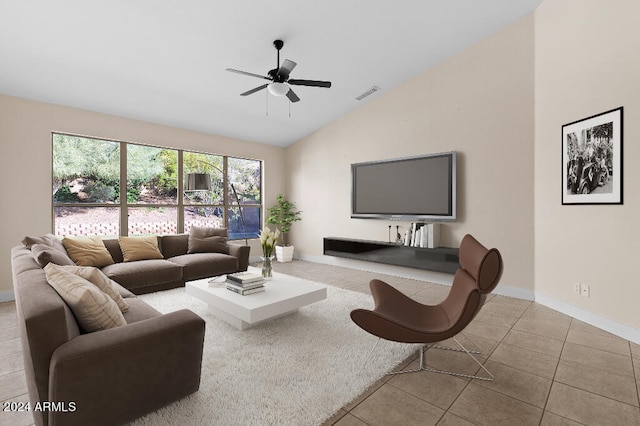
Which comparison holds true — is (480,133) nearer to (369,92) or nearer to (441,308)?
(369,92)

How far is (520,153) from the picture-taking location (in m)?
4.02

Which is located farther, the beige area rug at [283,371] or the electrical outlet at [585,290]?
the electrical outlet at [585,290]

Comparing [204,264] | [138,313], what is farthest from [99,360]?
[204,264]

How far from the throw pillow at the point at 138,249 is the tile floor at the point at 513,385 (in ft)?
4.45

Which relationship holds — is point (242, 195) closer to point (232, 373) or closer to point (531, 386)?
point (232, 373)

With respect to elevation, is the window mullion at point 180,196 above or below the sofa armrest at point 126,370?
above

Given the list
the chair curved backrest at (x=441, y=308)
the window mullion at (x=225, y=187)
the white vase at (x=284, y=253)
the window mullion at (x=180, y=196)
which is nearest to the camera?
the chair curved backrest at (x=441, y=308)

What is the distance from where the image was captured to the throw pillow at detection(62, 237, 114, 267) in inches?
149

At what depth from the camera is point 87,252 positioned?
386cm

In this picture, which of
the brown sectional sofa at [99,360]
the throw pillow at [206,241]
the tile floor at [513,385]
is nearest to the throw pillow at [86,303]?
the brown sectional sofa at [99,360]

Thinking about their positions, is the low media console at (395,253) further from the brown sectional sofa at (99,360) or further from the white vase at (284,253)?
the brown sectional sofa at (99,360)

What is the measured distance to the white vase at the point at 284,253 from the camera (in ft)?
22.0

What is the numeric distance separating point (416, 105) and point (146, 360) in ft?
16.3

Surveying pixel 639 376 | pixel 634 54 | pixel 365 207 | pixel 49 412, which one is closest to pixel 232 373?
pixel 49 412
